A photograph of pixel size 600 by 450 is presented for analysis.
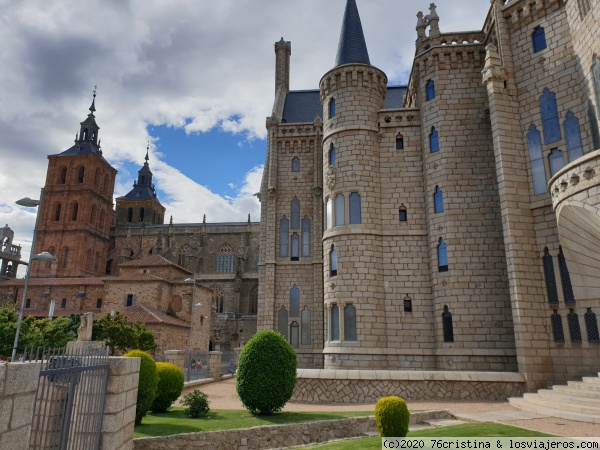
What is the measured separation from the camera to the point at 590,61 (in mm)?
16109

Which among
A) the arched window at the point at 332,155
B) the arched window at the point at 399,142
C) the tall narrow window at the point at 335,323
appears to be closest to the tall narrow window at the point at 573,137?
the arched window at the point at 399,142

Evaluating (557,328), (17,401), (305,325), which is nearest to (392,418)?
(17,401)

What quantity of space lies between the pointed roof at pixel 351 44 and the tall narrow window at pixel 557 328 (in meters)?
15.7

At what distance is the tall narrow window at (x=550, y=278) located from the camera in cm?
1630

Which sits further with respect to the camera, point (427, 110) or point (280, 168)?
point (280, 168)

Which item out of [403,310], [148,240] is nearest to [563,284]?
[403,310]

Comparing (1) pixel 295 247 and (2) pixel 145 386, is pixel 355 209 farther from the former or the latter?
(2) pixel 145 386

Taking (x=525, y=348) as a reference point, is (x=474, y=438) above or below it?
below

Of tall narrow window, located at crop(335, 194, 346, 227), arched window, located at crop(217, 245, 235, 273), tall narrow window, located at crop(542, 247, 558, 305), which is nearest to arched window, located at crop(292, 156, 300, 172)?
tall narrow window, located at crop(335, 194, 346, 227)

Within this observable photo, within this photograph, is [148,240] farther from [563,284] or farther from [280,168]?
[563,284]

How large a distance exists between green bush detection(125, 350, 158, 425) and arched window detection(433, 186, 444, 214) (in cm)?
1435

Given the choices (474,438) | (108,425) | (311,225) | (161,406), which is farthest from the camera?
(311,225)

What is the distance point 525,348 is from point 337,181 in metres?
11.4

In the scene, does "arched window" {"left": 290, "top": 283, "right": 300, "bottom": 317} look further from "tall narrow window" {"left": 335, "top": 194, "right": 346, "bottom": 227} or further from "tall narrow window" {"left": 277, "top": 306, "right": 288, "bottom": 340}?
"tall narrow window" {"left": 335, "top": 194, "right": 346, "bottom": 227}
